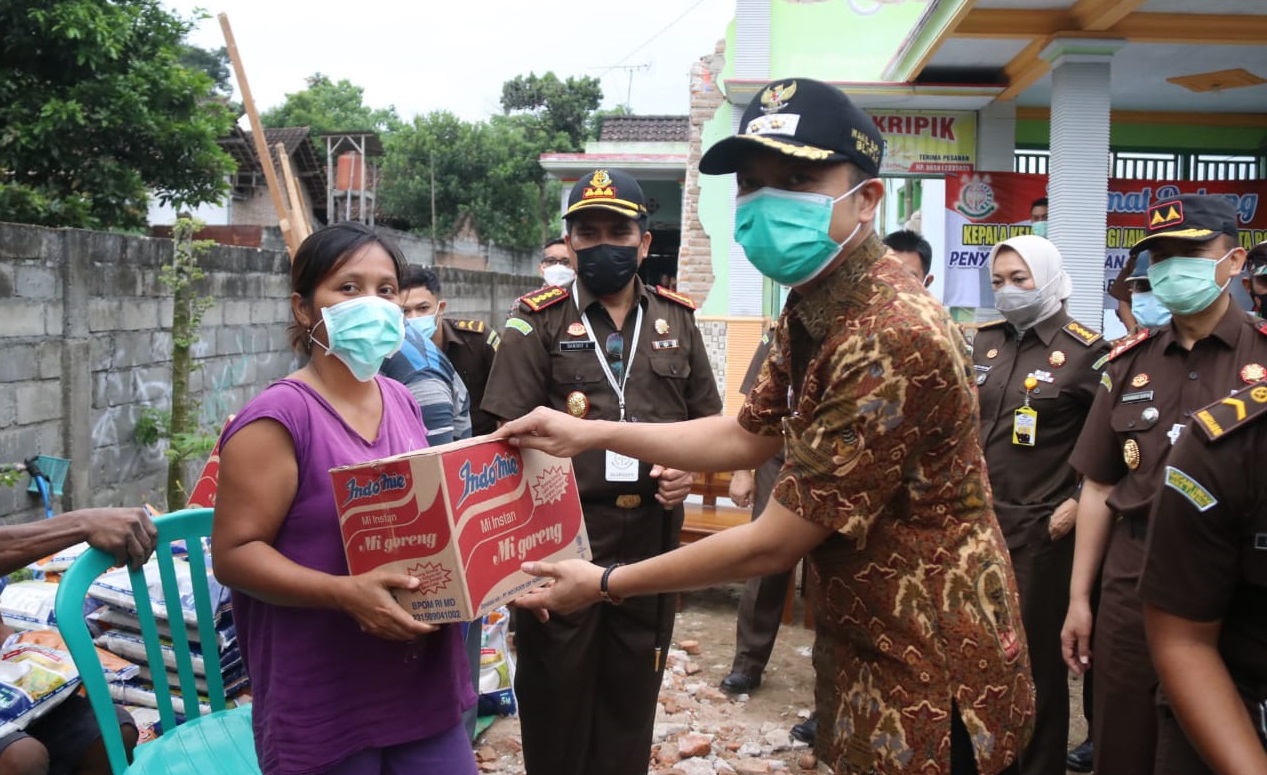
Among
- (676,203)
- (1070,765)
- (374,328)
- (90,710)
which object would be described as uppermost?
(676,203)

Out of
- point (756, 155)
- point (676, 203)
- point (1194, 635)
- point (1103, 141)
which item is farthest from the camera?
point (676, 203)

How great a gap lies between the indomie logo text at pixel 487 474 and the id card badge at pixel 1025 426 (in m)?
2.49

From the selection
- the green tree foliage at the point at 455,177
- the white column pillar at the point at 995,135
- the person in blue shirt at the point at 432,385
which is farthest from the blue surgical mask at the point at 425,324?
the green tree foliage at the point at 455,177

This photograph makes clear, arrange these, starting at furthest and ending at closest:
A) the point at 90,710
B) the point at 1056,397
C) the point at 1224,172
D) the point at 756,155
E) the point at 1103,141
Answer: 1. the point at 1224,172
2. the point at 1103,141
3. the point at 1056,397
4. the point at 90,710
5. the point at 756,155

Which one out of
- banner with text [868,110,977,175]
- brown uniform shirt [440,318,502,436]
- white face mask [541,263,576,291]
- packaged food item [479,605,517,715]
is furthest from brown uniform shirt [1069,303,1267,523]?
banner with text [868,110,977,175]

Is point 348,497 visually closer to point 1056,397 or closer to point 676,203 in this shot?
point 1056,397

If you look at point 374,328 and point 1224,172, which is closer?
point 374,328

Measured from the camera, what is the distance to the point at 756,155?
7.12ft

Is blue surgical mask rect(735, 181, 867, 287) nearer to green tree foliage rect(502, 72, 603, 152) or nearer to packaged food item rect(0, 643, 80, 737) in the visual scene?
packaged food item rect(0, 643, 80, 737)

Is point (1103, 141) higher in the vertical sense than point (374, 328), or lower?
higher

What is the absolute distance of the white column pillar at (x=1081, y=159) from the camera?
8305 mm

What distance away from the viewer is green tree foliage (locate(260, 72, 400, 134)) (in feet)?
161

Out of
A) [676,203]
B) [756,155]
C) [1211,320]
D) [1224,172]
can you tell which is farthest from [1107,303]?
[676,203]

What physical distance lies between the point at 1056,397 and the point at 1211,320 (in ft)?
3.04
